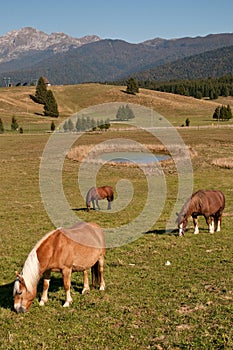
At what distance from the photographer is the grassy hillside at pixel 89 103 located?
129 metres

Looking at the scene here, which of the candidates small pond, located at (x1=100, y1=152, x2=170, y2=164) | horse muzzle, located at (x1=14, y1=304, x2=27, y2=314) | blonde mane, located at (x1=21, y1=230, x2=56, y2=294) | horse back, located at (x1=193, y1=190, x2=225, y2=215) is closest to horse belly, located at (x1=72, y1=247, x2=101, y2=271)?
blonde mane, located at (x1=21, y1=230, x2=56, y2=294)

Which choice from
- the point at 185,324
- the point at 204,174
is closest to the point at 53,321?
the point at 185,324

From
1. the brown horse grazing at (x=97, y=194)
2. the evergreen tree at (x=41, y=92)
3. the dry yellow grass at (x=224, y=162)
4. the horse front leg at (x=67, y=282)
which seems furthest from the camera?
the evergreen tree at (x=41, y=92)

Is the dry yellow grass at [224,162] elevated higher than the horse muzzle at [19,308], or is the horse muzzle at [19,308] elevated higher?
the horse muzzle at [19,308]

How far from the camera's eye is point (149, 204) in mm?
26953

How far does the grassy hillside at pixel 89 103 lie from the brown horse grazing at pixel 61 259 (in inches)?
4196

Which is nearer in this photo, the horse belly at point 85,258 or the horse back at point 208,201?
the horse belly at point 85,258

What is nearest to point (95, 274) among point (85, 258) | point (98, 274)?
point (98, 274)

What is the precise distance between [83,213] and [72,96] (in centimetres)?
15352

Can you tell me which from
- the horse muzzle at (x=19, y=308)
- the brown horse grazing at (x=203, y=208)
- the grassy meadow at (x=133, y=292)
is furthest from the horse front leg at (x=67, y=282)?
Answer: the brown horse grazing at (x=203, y=208)

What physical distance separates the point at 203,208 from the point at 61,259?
31.5ft

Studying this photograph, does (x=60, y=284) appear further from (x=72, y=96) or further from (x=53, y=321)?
(x=72, y=96)

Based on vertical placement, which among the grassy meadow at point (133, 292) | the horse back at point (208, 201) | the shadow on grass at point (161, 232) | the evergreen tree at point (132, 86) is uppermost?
the evergreen tree at point (132, 86)

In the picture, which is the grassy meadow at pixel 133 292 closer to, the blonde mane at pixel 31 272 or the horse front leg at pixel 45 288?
the horse front leg at pixel 45 288
